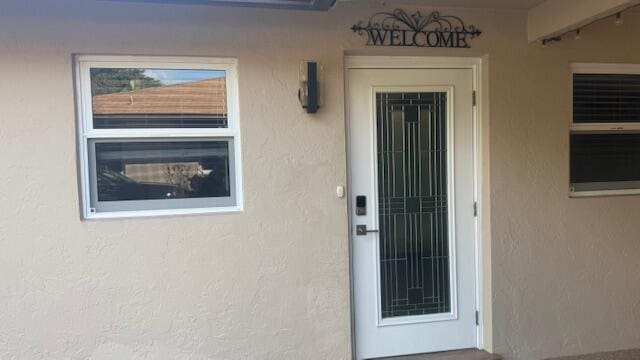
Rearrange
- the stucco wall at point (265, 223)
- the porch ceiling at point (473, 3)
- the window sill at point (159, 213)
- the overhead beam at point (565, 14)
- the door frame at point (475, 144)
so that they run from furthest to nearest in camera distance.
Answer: the door frame at point (475, 144), the porch ceiling at point (473, 3), the window sill at point (159, 213), the stucco wall at point (265, 223), the overhead beam at point (565, 14)

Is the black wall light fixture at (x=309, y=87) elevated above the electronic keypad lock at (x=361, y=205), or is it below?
above

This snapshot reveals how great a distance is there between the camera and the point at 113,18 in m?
2.59

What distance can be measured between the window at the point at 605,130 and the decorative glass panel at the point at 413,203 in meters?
1.04

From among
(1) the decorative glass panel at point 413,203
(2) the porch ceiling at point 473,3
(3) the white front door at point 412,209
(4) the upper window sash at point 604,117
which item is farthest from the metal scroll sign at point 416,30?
(4) the upper window sash at point 604,117

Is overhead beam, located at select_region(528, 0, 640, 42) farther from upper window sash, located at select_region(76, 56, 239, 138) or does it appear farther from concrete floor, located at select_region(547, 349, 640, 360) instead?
concrete floor, located at select_region(547, 349, 640, 360)

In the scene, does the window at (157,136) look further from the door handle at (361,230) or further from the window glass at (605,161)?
the window glass at (605,161)

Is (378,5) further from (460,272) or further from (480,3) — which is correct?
(460,272)

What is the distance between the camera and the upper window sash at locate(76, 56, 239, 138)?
103 inches

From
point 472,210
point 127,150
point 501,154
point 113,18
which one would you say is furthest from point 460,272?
point 113,18

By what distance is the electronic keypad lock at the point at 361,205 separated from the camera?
3.02 m

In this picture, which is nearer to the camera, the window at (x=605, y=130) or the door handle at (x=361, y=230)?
the door handle at (x=361, y=230)

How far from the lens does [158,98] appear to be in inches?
107

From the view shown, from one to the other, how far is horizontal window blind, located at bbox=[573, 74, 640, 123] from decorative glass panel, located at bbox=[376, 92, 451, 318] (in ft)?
3.44

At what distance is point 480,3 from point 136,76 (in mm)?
2266
